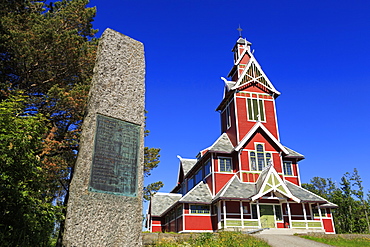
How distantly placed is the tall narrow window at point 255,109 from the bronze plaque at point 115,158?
19975 mm

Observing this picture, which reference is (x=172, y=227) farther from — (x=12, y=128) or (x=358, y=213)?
(x=358, y=213)

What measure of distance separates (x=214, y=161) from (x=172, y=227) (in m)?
6.93

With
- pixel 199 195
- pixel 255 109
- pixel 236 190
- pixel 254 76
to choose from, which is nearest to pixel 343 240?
pixel 236 190

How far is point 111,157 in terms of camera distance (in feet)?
20.0

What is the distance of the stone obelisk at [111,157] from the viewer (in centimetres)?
551

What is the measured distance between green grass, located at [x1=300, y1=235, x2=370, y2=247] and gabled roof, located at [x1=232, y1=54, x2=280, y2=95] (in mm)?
13649

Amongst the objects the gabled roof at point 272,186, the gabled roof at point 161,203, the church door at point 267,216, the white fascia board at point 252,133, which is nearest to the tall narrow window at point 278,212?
the church door at point 267,216

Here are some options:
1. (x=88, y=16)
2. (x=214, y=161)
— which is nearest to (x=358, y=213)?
(x=214, y=161)

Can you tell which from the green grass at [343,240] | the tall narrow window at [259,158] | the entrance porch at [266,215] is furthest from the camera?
the tall narrow window at [259,158]

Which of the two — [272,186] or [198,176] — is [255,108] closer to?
[272,186]

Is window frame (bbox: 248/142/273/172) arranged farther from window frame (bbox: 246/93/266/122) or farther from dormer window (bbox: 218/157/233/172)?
window frame (bbox: 246/93/266/122)

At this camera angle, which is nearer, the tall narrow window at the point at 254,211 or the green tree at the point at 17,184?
the green tree at the point at 17,184

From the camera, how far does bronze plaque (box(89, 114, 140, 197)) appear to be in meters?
5.86

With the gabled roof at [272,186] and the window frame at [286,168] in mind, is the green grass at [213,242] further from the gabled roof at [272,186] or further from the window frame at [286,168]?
the window frame at [286,168]
